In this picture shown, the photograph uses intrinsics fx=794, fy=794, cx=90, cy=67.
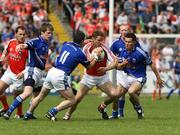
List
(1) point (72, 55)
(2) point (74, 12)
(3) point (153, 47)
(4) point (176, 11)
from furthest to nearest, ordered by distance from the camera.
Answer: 1. (2) point (74, 12)
2. (4) point (176, 11)
3. (3) point (153, 47)
4. (1) point (72, 55)

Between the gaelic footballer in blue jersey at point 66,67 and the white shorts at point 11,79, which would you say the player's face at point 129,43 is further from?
the white shorts at point 11,79

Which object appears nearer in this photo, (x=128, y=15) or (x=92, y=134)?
(x=92, y=134)

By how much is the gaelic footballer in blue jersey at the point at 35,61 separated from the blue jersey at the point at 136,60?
87.2 inches

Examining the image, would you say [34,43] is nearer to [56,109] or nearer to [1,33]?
[56,109]

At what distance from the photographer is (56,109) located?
19266mm

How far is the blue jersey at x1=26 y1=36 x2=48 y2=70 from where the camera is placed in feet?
65.6

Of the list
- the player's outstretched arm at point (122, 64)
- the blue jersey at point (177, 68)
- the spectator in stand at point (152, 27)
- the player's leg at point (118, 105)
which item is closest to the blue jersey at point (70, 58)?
the player's outstretched arm at point (122, 64)

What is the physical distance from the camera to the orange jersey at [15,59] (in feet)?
69.9

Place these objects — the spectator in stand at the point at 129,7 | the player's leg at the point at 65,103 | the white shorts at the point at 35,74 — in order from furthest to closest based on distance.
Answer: the spectator in stand at the point at 129,7
the white shorts at the point at 35,74
the player's leg at the point at 65,103

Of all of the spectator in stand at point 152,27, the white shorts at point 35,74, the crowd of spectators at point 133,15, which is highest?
the white shorts at point 35,74

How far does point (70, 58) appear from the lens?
19219mm

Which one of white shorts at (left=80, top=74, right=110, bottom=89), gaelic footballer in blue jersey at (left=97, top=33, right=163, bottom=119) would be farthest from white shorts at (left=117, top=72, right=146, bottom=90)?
white shorts at (left=80, top=74, right=110, bottom=89)

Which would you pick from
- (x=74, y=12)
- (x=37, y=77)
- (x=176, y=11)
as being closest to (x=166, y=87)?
(x=176, y=11)

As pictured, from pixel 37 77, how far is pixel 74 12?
26.0 metres
